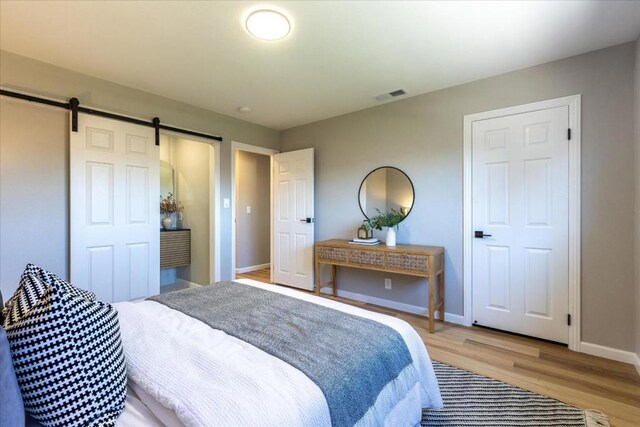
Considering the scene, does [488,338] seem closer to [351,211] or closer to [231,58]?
[351,211]

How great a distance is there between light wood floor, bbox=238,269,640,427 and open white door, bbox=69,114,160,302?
2905mm

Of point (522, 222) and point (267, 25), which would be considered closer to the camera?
point (267, 25)

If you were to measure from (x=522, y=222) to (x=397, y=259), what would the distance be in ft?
3.73

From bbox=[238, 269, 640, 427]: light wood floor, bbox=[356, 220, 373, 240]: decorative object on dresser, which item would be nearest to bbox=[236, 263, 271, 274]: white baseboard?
bbox=[356, 220, 373, 240]: decorative object on dresser

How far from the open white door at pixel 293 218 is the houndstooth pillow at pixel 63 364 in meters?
3.19

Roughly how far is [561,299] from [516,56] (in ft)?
6.65

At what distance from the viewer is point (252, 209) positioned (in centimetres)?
568

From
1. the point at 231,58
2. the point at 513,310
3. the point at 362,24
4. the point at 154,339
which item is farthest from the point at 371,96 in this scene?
the point at 154,339

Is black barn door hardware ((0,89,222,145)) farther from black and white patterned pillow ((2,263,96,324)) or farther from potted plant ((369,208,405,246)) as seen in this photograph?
potted plant ((369,208,405,246))

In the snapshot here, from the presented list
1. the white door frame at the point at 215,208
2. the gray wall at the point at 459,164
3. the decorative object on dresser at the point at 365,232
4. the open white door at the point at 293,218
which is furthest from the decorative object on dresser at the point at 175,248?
the decorative object on dresser at the point at 365,232

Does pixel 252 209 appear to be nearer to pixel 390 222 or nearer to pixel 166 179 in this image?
pixel 166 179

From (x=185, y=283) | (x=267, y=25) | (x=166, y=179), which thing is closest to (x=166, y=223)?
(x=166, y=179)

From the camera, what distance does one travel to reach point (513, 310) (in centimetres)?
267

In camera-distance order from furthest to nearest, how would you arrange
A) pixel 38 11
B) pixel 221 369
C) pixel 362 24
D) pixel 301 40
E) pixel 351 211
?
pixel 351 211 < pixel 301 40 < pixel 362 24 < pixel 38 11 < pixel 221 369
